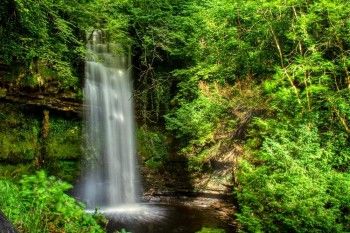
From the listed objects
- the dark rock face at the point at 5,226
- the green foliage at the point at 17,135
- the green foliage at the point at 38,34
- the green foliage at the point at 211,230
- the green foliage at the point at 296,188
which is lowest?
the green foliage at the point at 211,230

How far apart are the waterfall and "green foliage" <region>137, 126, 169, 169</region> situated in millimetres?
342

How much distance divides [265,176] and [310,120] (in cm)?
189

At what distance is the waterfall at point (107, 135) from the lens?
12.0 meters

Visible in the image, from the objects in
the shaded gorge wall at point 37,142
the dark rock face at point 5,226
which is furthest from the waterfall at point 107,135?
the dark rock face at point 5,226

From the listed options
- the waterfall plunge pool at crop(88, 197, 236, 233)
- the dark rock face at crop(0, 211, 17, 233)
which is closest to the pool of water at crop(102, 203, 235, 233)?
the waterfall plunge pool at crop(88, 197, 236, 233)

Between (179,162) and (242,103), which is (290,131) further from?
(179,162)

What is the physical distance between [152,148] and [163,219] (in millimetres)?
3665

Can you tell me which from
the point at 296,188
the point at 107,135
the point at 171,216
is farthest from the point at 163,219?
the point at 296,188

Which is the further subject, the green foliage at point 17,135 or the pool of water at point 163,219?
the green foliage at point 17,135

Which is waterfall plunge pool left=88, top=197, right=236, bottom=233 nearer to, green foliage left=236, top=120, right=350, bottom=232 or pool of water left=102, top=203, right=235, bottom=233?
pool of water left=102, top=203, right=235, bottom=233

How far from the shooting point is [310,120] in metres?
8.12

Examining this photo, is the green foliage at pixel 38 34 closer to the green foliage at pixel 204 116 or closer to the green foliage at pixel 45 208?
the green foliage at pixel 45 208

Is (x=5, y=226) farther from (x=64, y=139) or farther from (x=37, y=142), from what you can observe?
(x=64, y=139)

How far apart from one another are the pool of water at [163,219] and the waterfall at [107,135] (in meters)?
0.98
